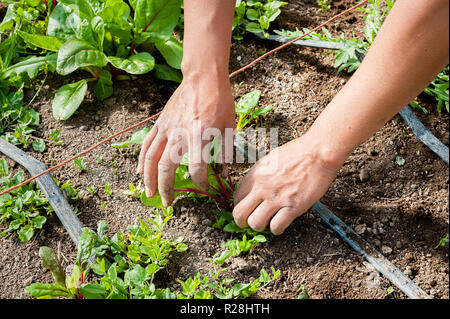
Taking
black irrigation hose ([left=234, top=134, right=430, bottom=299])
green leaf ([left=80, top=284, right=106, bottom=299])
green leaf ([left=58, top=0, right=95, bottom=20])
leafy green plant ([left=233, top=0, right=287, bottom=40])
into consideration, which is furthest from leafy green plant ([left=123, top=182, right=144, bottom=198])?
leafy green plant ([left=233, top=0, right=287, bottom=40])

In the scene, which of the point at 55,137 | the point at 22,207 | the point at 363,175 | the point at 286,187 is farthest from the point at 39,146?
the point at 363,175

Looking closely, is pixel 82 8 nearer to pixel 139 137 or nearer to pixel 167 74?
pixel 167 74

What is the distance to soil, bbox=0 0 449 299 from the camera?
1.60m

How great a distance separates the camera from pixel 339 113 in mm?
1362

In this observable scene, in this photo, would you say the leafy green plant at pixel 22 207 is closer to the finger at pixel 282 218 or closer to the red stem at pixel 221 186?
the red stem at pixel 221 186

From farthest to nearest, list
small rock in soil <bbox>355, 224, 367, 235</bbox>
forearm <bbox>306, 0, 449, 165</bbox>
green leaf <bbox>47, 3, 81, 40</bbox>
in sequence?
green leaf <bbox>47, 3, 81, 40</bbox> < small rock in soil <bbox>355, 224, 367, 235</bbox> < forearm <bbox>306, 0, 449, 165</bbox>

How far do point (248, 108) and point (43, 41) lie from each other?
3.03 ft

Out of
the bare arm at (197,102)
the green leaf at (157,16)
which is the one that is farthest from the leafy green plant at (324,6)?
the bare arm at (197,102)

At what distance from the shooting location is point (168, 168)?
1527mm

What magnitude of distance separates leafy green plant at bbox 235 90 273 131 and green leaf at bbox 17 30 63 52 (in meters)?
0.83

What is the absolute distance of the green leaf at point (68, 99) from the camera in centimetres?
195

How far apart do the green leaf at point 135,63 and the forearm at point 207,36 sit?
382 mm

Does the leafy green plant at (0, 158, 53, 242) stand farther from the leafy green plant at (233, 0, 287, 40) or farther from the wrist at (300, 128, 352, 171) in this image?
the leafy green plant at (233, 0, 287, 40)

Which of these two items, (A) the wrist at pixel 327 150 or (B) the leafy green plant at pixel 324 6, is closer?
(A) the wrist at pixel 327 150
